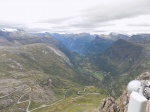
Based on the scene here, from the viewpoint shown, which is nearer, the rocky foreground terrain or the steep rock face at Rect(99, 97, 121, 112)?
the rocky foreground terrain

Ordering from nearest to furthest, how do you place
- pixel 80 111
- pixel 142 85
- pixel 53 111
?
1. pixel 142 85
2. pixel 80 111
3. pixel 53 111

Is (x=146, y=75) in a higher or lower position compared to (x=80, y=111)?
higher

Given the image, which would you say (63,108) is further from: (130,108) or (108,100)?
(130,108)

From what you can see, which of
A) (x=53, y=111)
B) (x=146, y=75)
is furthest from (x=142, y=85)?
(x=53, y=111)

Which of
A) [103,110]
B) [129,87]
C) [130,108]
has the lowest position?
[103,110]

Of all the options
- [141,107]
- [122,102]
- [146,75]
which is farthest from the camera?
[146,75]

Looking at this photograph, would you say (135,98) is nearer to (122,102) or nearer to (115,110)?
(122,102)

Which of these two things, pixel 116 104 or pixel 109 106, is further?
pixel 109 106

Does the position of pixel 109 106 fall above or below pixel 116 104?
below

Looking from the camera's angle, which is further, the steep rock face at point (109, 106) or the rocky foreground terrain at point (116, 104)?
the steep rock face at point (109, 106)

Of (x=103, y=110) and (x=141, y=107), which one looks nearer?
(x=141, y=107)
